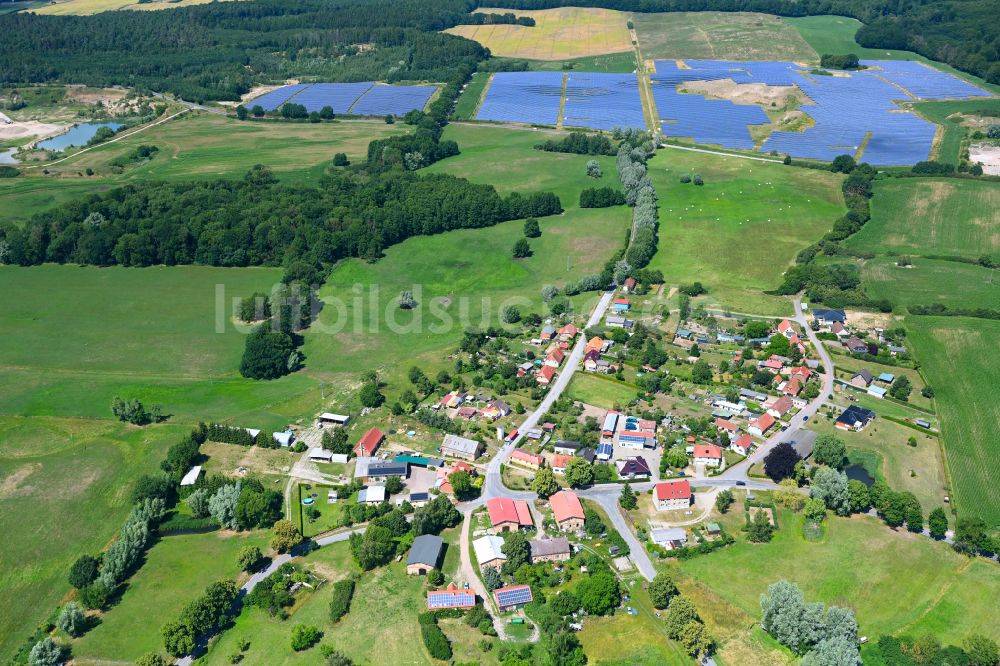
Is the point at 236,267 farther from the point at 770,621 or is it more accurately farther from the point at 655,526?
the point at 770,621

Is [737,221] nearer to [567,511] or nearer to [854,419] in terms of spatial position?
[854,419]

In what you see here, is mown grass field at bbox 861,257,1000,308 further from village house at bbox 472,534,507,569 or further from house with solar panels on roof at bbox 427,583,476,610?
house with solar panels on roof at bbox 427,583,476,610

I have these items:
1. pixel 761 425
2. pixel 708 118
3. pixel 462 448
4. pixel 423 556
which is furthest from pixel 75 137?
pixel 761 425

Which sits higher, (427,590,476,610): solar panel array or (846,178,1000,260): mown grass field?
(846,178,1000,260): mown grass field

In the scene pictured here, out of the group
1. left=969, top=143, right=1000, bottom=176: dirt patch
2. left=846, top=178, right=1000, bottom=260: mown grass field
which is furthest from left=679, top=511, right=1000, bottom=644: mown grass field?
left=969, top=143, right=1000, bottom=176: dirt patch

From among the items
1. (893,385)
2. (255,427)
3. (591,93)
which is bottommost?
(255,427)

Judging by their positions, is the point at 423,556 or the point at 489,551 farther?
the point at 489,551

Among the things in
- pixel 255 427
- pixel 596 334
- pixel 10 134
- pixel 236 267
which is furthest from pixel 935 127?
pixel 10 134
